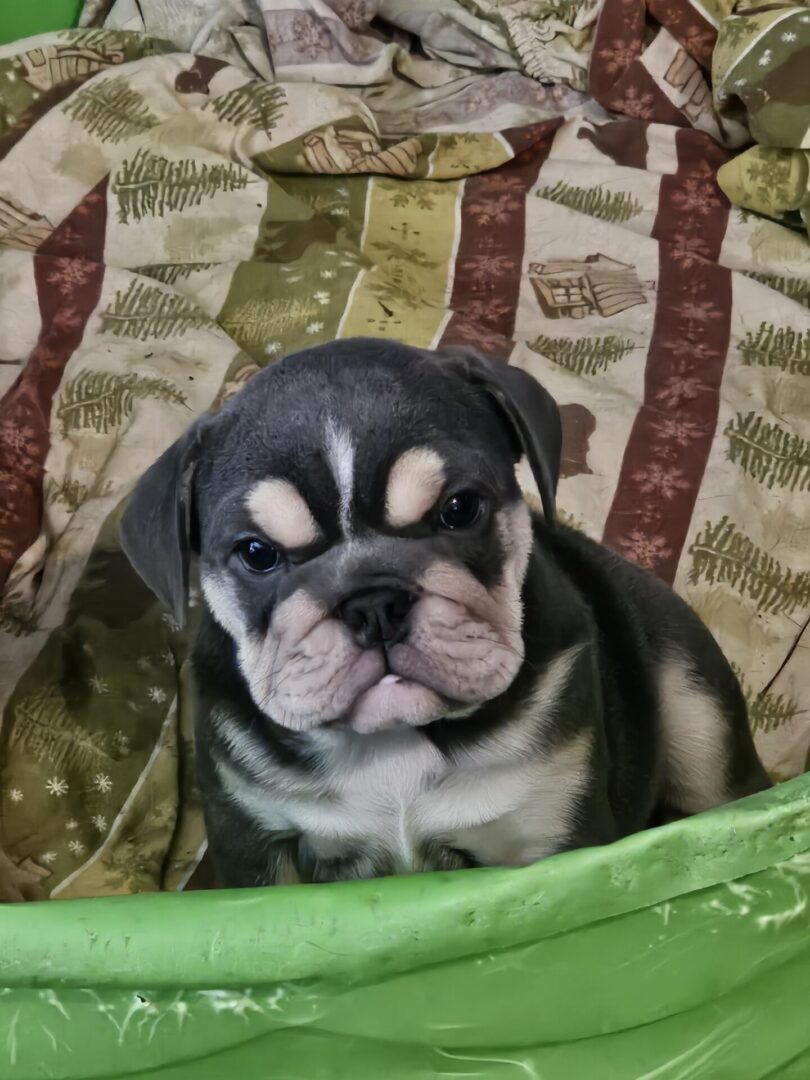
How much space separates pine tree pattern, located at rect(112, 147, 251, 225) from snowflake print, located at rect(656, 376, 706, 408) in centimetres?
111

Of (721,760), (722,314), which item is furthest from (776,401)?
(721,760)

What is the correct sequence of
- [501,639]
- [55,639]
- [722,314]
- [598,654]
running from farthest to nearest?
1. [722,314]
2. [55,639]
3. [598,654]
4. [501,639]

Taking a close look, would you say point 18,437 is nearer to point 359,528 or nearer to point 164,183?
point 164,183

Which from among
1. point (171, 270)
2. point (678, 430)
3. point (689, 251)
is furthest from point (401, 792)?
point (689, 251)

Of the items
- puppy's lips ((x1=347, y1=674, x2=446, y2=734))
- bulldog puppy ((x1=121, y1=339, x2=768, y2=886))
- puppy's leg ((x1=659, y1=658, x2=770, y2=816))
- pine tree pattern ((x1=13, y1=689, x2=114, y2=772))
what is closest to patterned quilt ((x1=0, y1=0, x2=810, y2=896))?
pine tree pattern ((x1=13, y1=689, x2=114, y2=772))

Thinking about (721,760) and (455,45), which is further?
(455,45)

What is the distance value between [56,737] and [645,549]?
109cm

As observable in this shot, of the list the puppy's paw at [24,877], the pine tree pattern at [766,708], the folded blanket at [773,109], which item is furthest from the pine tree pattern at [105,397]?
the folded blanket at [773,109]

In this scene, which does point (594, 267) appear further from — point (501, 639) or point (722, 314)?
point (501, 639)

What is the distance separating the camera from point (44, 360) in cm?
229

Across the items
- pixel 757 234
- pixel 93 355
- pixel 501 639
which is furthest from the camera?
pixel 757 234

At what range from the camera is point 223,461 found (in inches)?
51.1

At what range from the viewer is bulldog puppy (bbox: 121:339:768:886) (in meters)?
1.18

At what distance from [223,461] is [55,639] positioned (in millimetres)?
755
